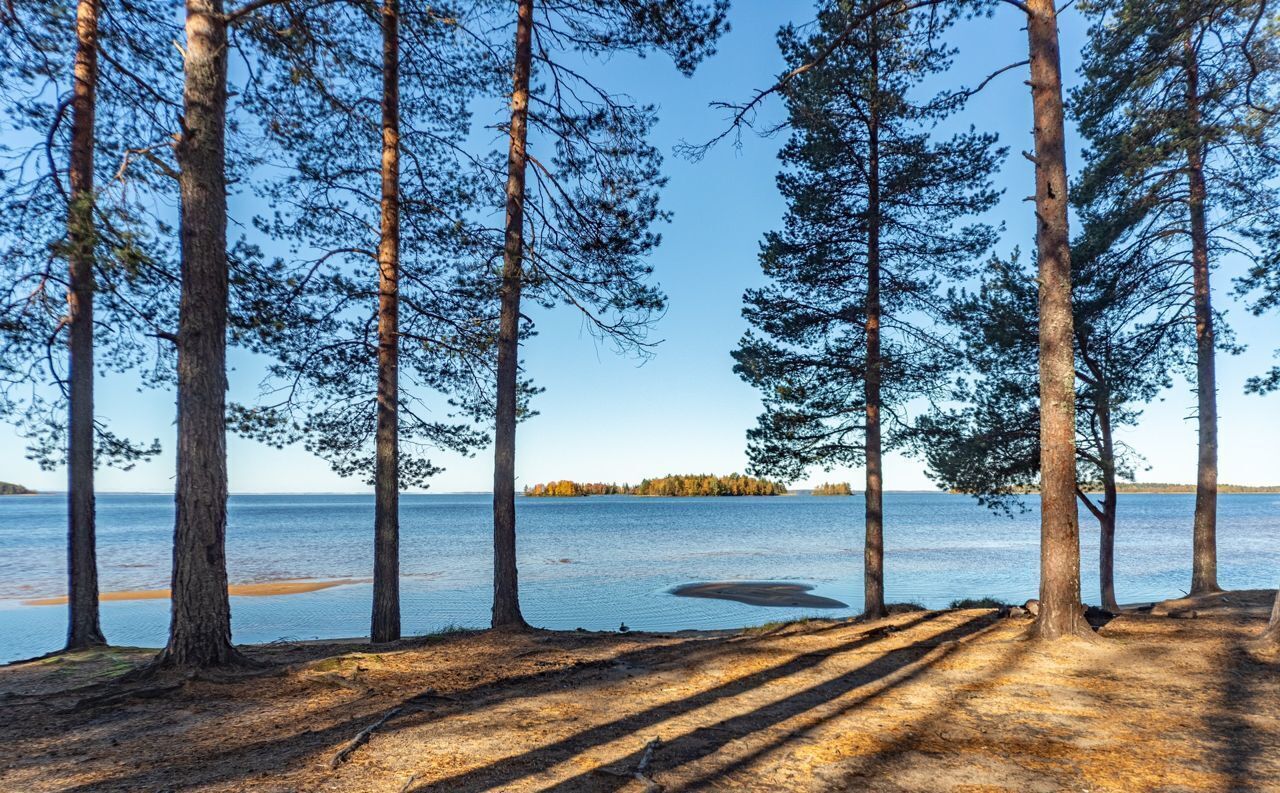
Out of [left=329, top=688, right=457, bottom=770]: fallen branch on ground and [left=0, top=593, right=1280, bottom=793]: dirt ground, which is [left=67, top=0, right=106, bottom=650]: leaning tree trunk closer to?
[left=0, top=593, right=1280, bottom=793]: dirt ground

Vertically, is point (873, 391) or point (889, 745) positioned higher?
point (873, 391)

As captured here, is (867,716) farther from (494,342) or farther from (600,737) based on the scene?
(494,342)

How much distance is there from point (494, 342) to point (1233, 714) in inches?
368

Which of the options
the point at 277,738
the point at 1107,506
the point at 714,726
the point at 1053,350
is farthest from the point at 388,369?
the point at 1107,506

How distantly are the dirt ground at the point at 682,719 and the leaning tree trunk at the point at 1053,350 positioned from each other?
0.66m

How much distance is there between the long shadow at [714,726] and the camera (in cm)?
393

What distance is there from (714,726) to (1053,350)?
623 centimetres

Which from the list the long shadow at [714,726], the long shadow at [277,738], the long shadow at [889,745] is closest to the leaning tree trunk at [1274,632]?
the long shadow at [889,745]

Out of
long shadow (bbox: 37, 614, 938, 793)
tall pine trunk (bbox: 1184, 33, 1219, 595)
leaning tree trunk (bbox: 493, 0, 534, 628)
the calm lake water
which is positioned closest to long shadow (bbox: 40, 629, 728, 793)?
long shadow (bbox: 37, 614, 938, 793)

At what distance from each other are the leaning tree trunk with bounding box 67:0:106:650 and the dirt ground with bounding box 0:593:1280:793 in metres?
1.23

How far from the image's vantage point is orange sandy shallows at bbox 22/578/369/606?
2033 centimetres

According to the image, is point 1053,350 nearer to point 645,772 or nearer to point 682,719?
point 682,719

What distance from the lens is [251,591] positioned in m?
22.4

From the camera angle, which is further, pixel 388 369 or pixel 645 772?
pixel 388 369
